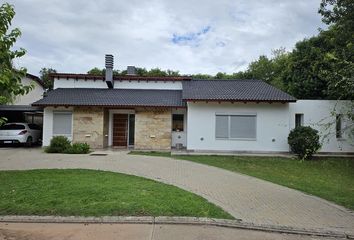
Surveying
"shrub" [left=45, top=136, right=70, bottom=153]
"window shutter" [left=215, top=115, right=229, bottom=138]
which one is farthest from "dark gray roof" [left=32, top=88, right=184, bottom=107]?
"shrub" [left=45, top=136, right=70, bottom=153]

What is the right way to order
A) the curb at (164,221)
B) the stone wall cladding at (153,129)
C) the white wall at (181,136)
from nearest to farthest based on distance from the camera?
the curb at (164,221), the stone wall cladding at (153,129), the white wall at (181,136)

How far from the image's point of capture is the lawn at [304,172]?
37.0 feet

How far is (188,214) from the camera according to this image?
7656mm

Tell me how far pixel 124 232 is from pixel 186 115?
16.9 m

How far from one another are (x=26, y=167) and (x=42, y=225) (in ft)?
26.6

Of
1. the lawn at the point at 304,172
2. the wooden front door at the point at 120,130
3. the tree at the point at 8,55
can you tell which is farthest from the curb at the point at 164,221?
the wooden front door at the point at 120,130

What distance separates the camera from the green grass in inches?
301

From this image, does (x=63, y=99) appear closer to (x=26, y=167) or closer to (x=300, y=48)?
(x=26, y=167)

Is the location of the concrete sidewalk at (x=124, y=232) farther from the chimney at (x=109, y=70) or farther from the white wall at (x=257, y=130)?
the chimney at (x=109, y=70)

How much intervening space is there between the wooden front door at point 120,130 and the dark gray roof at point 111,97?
150cm

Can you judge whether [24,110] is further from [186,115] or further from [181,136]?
[186,115]

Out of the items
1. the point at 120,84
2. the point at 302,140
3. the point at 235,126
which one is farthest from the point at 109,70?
the point at 302,140

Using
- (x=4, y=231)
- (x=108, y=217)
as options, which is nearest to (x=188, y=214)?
(x=108, y=217)

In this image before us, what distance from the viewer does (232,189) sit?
35.9 ft
